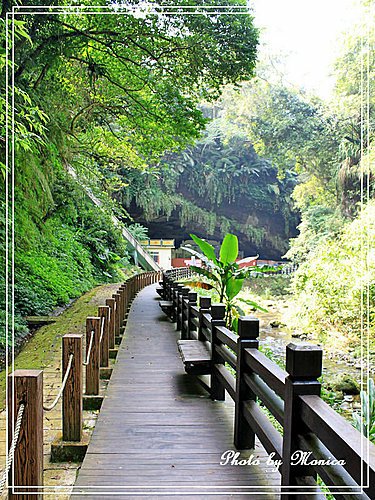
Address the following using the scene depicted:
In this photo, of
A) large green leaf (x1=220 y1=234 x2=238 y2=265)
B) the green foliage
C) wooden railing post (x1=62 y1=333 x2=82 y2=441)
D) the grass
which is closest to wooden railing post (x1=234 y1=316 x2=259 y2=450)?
wooden railing post (x1=62 y1=333 x2=82 y2=441)

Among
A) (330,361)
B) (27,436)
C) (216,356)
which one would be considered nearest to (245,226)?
(330,361)

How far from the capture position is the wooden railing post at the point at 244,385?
2451 mm

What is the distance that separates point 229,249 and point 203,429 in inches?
124

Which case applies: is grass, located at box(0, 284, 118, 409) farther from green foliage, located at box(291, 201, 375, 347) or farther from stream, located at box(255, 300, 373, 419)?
green foliage, located at box(291, 201, 375, 347)

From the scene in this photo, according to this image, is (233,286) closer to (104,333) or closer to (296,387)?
(104,333)

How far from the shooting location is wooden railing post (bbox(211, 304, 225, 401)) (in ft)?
11.1

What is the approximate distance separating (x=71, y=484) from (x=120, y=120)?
822cm

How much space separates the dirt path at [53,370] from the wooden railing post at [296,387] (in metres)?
1.07

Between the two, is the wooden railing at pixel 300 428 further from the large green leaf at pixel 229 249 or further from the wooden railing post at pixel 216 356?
the large green leaf at pixel 229 249

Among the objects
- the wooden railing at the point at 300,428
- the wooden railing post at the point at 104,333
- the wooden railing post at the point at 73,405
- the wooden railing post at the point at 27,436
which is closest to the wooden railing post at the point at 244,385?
the wooden railing at the point at 300,428

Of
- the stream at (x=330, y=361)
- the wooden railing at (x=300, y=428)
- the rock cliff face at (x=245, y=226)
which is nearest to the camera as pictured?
the wooden railing at (x=300, y=428)

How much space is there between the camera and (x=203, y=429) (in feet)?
9.11

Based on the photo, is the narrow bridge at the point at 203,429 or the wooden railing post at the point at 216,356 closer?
the narrow bridge at the point at 203,429

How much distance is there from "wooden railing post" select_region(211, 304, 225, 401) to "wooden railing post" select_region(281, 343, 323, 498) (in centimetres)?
166
